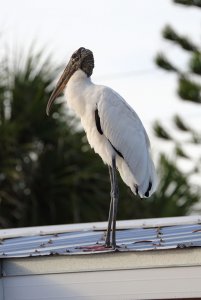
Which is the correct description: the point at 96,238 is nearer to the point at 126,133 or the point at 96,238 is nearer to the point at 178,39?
the point at 126,133

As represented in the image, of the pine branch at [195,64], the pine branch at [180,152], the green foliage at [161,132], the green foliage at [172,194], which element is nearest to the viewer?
the green foliage at [172,194]

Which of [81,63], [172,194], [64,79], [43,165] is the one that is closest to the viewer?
[81,63]

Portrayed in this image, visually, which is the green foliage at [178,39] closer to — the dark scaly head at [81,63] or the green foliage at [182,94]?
the green foliage at [182,94]

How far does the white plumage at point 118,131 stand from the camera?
972 cm

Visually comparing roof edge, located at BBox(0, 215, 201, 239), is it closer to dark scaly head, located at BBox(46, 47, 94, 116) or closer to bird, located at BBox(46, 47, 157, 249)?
bird, located at BBox(46, 47, 157, 249)

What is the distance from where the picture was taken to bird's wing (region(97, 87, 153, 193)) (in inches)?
383

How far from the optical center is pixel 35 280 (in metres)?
8.16

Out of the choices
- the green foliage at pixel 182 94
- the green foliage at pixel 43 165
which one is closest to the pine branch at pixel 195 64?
the green foliage at pixel 182 94

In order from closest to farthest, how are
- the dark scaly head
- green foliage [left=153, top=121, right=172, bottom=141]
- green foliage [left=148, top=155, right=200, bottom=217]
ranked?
the dark scaly head → green foliage [left=148, top=155, right=200, bottom=217] → green foliage [left=153, top=121, right=172, bottom=141]

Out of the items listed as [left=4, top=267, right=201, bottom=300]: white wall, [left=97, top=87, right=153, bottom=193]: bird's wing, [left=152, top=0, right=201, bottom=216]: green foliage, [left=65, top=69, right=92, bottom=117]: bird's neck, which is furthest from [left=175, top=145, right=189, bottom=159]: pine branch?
[left=4, top=267, right=201, bottom=300]: white wall

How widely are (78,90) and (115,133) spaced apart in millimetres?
428

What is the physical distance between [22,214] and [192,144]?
7.49 meters

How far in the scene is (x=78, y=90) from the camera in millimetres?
9898

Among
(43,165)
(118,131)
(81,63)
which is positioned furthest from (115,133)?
(43,165)
